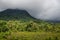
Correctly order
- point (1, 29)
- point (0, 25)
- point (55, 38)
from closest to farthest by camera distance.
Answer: point (55, 38) < point (1, 29) < point (0, 25)

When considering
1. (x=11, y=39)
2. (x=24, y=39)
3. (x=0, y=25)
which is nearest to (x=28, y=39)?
(x=24, y=39)

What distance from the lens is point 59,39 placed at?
142m

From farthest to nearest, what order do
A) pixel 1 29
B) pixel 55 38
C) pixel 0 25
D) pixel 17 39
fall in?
pixel 0 25, pixel 1 29, pixel 55 38, pixel 17 39

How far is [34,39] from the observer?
13725 cm

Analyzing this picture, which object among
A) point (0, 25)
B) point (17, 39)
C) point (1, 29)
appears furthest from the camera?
point (0, 25)

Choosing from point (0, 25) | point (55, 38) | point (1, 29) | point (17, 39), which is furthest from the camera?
point (0, 25)

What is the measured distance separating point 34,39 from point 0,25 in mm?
66085

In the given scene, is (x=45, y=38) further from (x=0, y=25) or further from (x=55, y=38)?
(x=0, y=25)

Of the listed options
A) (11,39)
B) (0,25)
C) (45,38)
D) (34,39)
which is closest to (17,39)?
(11,39)

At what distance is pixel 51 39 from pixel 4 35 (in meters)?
42.5

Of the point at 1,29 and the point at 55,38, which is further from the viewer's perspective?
the point at 1,29

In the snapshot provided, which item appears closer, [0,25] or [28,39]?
[28,39]

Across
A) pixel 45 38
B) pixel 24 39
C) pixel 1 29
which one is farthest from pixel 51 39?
pixel 1 29

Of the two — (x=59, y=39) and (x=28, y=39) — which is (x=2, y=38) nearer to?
(x=28, y=39)
